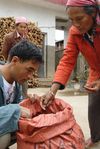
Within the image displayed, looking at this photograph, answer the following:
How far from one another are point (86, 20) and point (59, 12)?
12063mm

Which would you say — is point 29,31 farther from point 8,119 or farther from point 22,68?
point 8,119

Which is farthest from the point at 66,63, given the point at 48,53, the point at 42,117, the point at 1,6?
the point at 48,53

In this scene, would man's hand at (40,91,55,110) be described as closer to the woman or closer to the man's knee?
the woman

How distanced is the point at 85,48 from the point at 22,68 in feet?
2.13

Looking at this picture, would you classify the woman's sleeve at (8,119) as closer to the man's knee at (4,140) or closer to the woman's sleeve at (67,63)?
the man's knee at (4,140)

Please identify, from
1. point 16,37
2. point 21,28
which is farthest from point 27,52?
point 21,28

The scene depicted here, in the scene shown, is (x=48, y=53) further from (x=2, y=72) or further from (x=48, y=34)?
(x=2, y=72)

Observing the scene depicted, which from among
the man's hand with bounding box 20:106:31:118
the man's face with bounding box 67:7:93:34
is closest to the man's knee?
the man's hand with bounding box 20:106:31:118

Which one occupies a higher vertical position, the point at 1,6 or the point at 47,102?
the point at 1,6

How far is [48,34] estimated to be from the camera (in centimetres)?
1352

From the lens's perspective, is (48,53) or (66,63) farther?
(48,53)

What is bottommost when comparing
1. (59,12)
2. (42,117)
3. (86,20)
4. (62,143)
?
(62,143)

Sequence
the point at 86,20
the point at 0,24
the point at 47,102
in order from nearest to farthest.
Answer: the point at 86,20, the point at 47,102, the point at 0,24

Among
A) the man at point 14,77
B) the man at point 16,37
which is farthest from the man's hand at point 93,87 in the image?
the man at point 16,37
